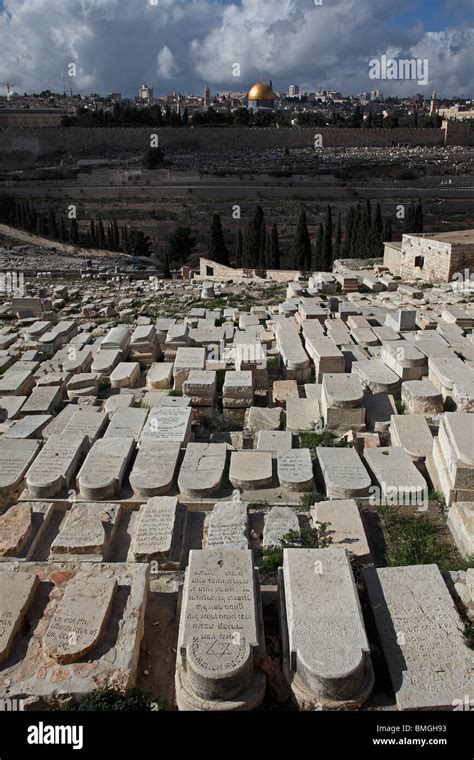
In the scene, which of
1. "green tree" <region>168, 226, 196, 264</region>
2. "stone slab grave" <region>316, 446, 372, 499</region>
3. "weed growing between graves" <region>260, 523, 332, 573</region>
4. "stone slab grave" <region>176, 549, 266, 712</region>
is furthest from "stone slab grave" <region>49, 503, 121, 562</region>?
"green tree" <region>168, 226, 196, 264</region>

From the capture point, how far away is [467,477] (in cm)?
494

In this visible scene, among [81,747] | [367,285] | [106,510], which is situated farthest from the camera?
[367,285]

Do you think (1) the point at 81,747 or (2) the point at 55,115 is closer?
(1) the point at 81,747

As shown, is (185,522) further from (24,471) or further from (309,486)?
(24,471)

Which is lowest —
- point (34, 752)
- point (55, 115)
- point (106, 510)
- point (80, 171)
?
point (34, 752)

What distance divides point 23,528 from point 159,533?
1073mm

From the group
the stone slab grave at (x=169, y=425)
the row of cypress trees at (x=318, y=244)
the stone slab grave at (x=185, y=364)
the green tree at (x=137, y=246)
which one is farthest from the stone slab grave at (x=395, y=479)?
the green tree at (x=137, y=246)

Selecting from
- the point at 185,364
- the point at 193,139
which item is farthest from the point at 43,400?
the point at 193,139

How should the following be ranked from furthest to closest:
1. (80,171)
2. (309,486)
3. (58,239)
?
(80,171) < (58,239) < (309,486)

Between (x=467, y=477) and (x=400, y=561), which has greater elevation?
(x=467, y=477)

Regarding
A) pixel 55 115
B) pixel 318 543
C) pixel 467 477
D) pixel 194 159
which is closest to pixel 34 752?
pixel 318 543

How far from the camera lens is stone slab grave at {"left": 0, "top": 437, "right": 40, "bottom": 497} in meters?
5.47

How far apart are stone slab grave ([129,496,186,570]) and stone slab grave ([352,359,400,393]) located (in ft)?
10.9

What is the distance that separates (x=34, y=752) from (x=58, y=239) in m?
27.9
